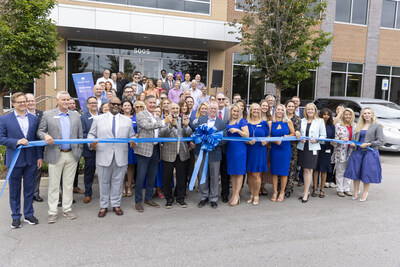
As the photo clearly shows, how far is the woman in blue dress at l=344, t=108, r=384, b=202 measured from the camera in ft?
20.0

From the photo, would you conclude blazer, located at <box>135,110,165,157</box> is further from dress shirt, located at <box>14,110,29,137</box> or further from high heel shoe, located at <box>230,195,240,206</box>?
high heel shoe, located at <box>230,195,240,206</box>

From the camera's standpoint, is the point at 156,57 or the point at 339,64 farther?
the point at 339,64

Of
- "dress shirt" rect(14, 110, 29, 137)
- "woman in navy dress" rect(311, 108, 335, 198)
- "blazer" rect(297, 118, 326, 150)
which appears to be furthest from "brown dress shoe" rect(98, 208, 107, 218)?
"woman in navy dress" rect(311, 108, 335, 198)

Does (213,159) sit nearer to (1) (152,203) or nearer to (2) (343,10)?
(1) (152,203)

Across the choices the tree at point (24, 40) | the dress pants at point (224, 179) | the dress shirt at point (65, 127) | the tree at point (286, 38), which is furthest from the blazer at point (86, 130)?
the tree at point (286, 38)

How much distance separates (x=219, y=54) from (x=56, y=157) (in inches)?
505

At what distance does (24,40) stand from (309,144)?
7.57 m

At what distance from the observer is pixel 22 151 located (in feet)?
14.8

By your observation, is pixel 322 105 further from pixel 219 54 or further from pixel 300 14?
pixel 219 54

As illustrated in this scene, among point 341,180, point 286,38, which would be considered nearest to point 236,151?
point 341,180

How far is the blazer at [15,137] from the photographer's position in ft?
14.2

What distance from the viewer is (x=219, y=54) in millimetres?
16219

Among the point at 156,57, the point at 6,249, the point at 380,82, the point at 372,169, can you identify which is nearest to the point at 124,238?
the point at 6,249

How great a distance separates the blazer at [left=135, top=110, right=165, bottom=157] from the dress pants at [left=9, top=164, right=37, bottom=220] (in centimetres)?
170
